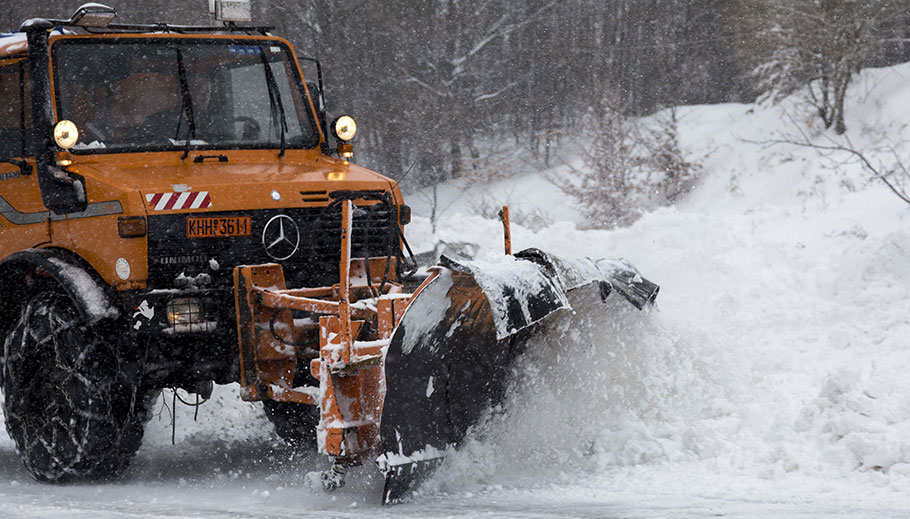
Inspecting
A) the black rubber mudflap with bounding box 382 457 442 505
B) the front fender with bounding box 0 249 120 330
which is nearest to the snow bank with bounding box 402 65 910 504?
the black rubber mudflap with bounding box 382 457 442 505

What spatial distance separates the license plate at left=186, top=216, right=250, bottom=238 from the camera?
541 cm

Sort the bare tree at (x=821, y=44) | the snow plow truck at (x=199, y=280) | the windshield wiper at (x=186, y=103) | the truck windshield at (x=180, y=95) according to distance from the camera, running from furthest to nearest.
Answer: the bare tree at (x=821, y=44) → the windshield wiper at (x=186, y=103) → the truck windshield at (x=180, y=95) → the snow plow truck at (x=199, y=280)

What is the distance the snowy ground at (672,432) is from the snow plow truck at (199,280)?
0.23 m

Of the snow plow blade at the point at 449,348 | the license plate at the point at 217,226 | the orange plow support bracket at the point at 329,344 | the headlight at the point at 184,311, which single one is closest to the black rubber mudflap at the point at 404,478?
the snow plow blade at the point at 449,348

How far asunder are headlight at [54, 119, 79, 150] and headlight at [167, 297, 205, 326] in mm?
1004

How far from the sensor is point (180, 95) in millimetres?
6062

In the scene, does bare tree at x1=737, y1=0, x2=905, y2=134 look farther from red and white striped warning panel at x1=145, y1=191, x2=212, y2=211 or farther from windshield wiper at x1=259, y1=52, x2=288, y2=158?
red and white striped warning panel at x1=145, y1=191, x2=212, y2=211

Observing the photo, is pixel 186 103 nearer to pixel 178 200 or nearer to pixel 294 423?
pixel 178 200

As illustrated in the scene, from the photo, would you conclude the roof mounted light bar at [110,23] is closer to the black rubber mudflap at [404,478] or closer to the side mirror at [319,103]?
the side mirror at [319,103]

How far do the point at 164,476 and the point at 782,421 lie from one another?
11.1ft

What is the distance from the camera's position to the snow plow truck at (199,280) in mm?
4871

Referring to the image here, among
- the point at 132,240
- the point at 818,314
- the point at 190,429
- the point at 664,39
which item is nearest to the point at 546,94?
the point at 664,39

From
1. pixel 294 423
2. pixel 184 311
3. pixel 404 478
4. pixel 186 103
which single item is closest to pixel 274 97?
pixel 186 103

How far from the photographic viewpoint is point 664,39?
24266mm
